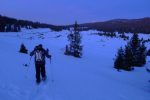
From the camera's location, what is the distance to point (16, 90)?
8.87 m

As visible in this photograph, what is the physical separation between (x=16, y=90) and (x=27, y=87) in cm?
73

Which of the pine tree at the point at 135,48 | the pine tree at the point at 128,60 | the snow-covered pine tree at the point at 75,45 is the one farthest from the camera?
the snow-covered pine tree at the point at 75,45

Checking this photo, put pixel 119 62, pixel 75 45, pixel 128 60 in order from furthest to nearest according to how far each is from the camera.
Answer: pixel 75 45 < pixel 128 60 < pixel 119 62

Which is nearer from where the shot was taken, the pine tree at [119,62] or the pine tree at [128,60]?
the pine tree at [119,62]

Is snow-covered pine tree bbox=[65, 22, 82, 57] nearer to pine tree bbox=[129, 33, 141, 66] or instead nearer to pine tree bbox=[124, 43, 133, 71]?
pine tree bbox=[129, 33, 141, 66]

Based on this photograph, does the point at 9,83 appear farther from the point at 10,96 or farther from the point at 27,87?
the point at 10,96

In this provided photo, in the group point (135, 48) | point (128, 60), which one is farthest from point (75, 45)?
point (128, 60)

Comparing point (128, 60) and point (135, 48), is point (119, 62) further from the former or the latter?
point (135, 48)

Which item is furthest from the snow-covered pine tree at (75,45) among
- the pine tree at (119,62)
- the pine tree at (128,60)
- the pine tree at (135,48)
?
the pine tree at (119,62)

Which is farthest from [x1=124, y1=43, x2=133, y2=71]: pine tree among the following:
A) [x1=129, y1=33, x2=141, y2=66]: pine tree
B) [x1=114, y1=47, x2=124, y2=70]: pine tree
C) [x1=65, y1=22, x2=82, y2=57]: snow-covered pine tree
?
[x1=65, y1=22, x2=82, y2=57]: snow-covered pine tree

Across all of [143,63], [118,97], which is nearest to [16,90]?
[118,97]

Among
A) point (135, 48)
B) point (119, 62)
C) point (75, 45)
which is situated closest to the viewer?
point (119, 62)

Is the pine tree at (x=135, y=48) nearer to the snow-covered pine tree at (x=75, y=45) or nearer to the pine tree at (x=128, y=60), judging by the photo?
the pine tree at (x=128, y=60)

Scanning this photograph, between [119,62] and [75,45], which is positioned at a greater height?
[75,45]
